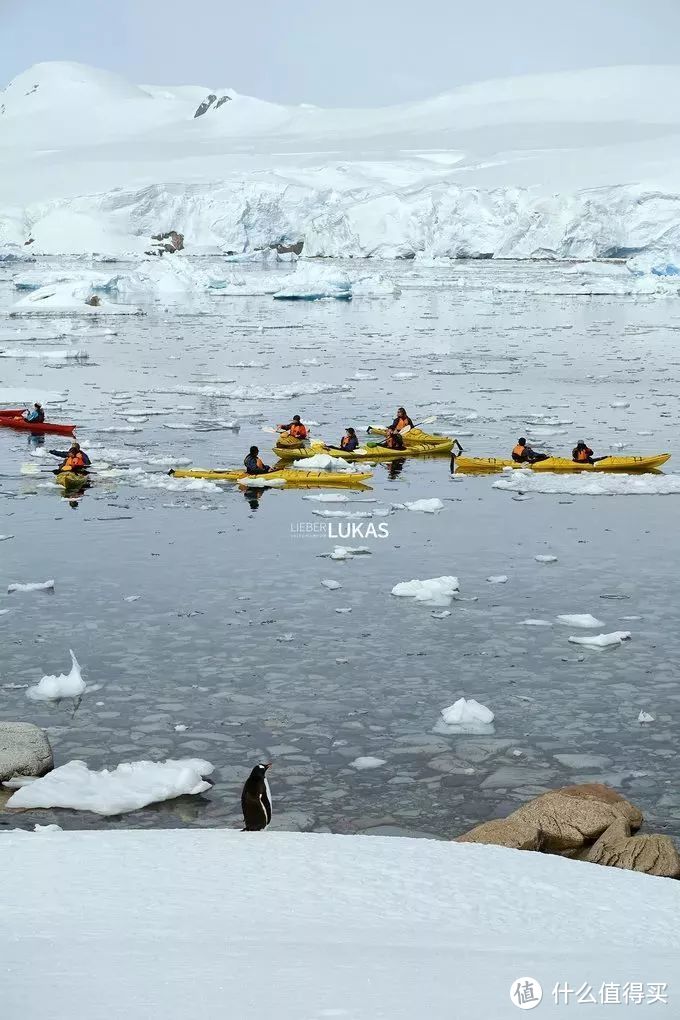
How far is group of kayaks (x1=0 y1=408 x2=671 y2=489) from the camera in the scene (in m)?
20.5

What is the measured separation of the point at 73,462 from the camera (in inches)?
808

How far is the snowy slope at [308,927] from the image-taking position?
15.2 feet

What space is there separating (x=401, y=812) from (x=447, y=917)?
2591 mm

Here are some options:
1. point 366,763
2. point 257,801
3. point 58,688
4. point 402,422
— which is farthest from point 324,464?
point 257,801

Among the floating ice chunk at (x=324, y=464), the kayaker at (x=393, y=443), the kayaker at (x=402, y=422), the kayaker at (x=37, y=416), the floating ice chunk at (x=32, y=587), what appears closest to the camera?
the floating ice chunk at (x=32, y=587)

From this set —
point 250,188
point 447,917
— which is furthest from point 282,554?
point 250,188

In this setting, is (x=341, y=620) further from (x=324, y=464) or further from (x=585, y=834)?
(x=324, y=464)

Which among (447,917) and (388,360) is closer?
(447,917)

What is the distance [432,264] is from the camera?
111250mm

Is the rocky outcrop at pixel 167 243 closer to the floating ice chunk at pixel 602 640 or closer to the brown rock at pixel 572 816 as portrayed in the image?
the floating ice chunk at pixel 602 640

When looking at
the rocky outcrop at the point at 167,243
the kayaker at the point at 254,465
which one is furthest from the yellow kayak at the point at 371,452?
the rocky outcrop at the point at 167,243

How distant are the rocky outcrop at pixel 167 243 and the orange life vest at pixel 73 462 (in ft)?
354

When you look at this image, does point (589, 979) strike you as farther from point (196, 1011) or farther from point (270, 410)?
point (270, 410)

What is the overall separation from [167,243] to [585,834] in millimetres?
127348
